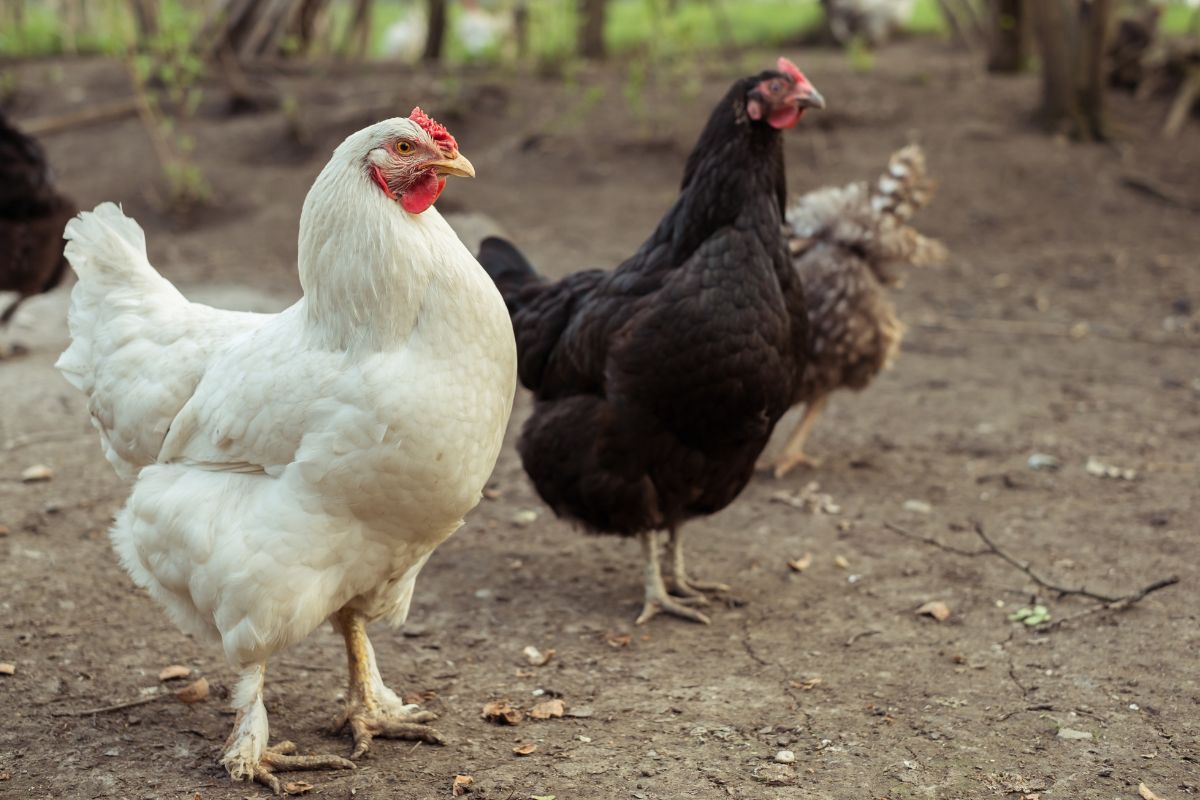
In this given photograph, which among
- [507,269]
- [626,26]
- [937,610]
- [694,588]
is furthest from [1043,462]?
[626,26]

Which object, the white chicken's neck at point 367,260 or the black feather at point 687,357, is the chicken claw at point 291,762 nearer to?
the white chicken's neck at point 367,260

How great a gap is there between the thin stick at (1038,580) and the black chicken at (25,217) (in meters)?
5.20

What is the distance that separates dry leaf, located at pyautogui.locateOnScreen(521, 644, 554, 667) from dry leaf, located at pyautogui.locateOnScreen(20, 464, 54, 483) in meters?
2.47

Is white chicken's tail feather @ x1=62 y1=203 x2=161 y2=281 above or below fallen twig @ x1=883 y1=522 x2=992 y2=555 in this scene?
above

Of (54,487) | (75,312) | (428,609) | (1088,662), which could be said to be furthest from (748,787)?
(54,487)

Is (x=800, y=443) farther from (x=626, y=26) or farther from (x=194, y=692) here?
(x=626, y=26)

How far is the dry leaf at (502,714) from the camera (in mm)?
3346

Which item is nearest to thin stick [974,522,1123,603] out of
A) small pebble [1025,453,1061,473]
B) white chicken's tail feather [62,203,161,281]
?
small pebble [1025,453,1061,473]

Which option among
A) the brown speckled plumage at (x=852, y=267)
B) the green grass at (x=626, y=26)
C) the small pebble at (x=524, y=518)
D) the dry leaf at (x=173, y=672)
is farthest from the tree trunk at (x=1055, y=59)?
the dry leaf at (x=173, y=672)

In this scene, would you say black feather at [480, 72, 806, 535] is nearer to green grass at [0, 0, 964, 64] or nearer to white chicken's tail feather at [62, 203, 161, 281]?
white chicken's tail feather at [62, 203, 161, 281]

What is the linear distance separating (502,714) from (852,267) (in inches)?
115

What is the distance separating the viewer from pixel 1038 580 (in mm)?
4043

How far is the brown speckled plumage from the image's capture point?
5.23 meters

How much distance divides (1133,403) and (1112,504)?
138 cm
